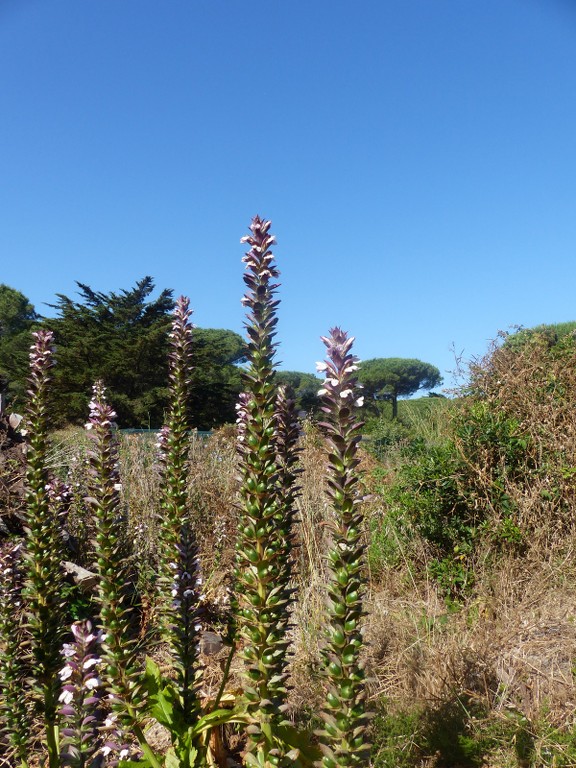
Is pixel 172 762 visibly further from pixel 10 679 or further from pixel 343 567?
pixel 343 567

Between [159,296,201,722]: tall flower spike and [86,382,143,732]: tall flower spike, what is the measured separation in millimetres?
198

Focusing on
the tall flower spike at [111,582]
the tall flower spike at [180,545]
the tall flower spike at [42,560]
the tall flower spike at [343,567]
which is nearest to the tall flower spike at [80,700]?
the tall flower spike at [111,582]

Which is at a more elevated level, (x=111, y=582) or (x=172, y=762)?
(x=111, y=582)

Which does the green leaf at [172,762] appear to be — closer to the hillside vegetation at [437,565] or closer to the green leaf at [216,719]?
the green leaf at [216,719]

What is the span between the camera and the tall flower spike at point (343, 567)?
5.92 feet

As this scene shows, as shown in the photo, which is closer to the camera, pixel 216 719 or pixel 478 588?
pixel 216 719

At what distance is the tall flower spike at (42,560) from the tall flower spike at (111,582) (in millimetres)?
234

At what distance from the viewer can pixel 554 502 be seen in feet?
19.2

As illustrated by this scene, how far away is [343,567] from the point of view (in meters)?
1.84

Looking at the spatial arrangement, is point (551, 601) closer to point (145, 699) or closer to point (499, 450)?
point (499, 450)

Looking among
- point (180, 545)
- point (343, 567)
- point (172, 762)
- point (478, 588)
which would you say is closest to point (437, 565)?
point (478, 588)

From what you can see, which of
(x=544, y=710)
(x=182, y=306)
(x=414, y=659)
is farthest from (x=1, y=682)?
(x=544, y=710)

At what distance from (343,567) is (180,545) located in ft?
3.71

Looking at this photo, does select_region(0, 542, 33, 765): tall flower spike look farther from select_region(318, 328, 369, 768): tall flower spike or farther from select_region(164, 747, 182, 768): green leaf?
select_region(318, 328, 369, 768): tall flower spike
